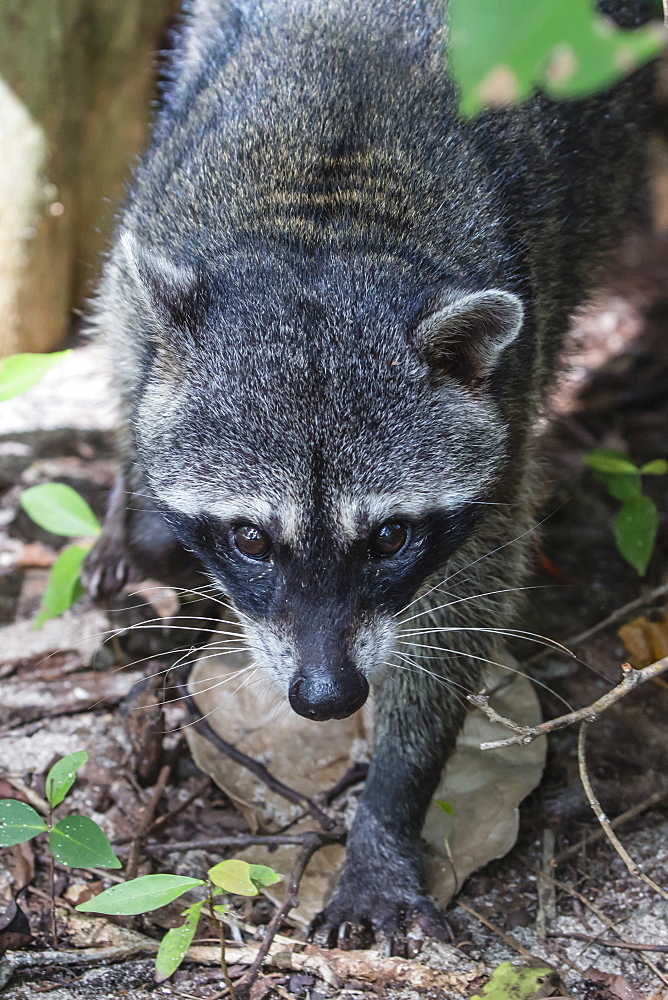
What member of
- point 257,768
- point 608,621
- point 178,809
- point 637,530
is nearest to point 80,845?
point 178,809

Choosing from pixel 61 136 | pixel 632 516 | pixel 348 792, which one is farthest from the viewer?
pixel 61 136

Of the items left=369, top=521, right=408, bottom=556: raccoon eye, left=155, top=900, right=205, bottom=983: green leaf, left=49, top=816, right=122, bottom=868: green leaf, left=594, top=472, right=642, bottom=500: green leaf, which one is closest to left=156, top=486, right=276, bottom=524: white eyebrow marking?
left=369, top=521, right=408, bottom=556: raccoon eye

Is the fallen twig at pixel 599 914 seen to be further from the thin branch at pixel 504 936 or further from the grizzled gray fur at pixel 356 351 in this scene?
the grizzled gray fur at pixel 356 351

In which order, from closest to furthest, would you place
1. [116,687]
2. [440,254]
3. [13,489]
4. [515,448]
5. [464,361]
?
[464,361] < [440,254] < [515,448] < [116,687] < [13,489]

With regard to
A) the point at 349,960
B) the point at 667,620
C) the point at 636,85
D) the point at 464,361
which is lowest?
the point at 349,960

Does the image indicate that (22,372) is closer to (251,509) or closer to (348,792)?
(251,509)

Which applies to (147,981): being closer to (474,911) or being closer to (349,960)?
(349,960)

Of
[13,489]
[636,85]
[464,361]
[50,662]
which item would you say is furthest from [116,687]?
[636,85]
